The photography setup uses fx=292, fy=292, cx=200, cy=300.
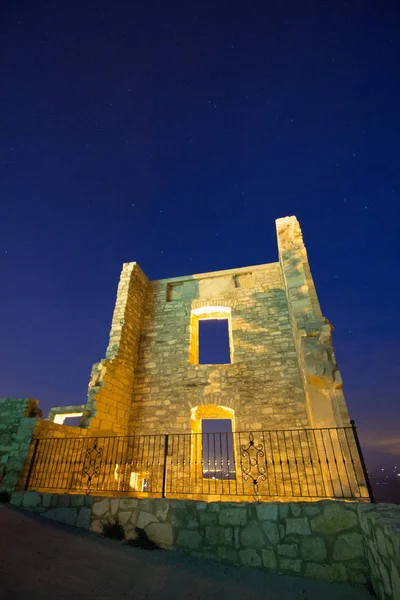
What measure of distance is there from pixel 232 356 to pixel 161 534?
17.6ft

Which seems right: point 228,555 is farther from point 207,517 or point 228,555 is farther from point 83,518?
point 83,518

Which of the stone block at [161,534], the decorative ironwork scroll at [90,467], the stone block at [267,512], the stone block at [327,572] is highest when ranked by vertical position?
the decorative ironwork scroll at [90,467]

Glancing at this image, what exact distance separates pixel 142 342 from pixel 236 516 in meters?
6.68

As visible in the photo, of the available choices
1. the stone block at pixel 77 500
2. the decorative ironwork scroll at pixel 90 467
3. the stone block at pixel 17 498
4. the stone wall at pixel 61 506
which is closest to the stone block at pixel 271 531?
the stone wall at pixel 61 506

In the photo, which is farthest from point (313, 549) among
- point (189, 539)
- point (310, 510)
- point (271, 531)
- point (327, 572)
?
point (189, 539)

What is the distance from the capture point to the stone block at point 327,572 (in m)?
3.19

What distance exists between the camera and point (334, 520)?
3412mm

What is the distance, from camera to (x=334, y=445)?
5445 millimetres

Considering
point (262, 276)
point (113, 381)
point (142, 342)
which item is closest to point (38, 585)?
point (113, 381)

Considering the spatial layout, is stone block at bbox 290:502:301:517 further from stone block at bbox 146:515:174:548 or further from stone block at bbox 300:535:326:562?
stone block at bbox 146:515:174:548

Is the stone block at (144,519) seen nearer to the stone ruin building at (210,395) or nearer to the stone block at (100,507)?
the stone block at (100,507)

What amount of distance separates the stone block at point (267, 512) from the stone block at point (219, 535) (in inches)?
16.3

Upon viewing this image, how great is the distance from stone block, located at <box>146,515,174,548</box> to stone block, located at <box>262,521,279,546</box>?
1.22 meters

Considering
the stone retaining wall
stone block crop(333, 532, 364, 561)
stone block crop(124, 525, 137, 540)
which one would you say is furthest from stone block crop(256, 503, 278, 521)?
stone block crop(124, 525, 137, 540)
